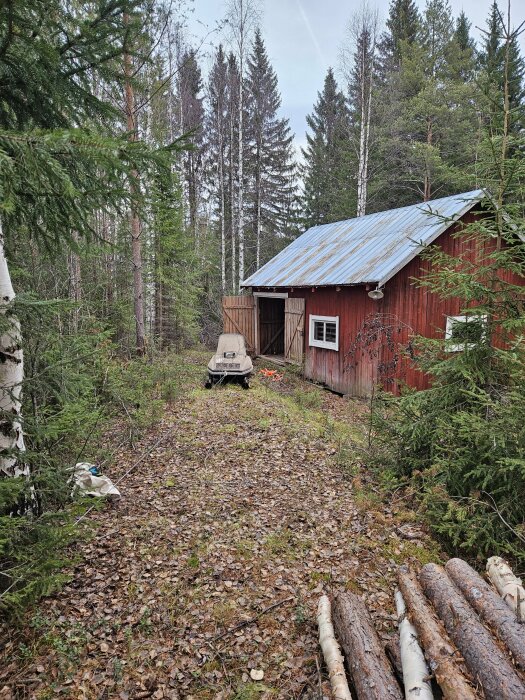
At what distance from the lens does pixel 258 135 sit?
2325 cm

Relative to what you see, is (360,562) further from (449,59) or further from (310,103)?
(310,103)

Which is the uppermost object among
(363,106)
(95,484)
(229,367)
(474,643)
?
(363,106)

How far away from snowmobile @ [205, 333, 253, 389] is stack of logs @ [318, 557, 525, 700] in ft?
24.5

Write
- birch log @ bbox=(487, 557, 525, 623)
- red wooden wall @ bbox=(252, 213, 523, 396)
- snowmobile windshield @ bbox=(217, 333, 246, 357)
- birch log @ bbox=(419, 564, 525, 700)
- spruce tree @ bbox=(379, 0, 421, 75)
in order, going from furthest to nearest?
spruce tree @ bbox=(379, 0, 421, 75) < snowmobile windshield @ bbox=(217, 333, 246, 357) < red wooden wall @ bbox=(252, 213, 523, 396) < birch log @ bbox=(487, 557, 525, 623) < birch log @ bbox=(419, 564, 525, 700)

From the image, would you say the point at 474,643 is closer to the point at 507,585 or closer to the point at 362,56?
the point at 507,585

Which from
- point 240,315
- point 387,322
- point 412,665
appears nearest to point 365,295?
point 387,322

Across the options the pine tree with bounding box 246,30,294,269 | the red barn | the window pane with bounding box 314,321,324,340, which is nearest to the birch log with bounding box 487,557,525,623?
the red barn

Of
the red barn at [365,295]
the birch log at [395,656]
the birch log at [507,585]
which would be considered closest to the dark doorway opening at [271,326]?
the red barn at [365,295]

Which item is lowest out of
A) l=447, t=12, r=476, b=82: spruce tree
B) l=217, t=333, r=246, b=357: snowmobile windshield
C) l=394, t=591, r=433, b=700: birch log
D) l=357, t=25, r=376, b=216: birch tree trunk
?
l=394, t=591, r=433, b=700: birch log

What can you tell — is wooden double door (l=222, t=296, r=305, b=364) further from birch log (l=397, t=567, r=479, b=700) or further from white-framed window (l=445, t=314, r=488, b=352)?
birch log (l=397, t=567, r=479, b=700)

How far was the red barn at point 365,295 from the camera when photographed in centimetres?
941

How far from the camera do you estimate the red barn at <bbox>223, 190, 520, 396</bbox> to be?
9.41 m

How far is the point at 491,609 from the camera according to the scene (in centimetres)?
278

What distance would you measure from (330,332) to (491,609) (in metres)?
9.24
